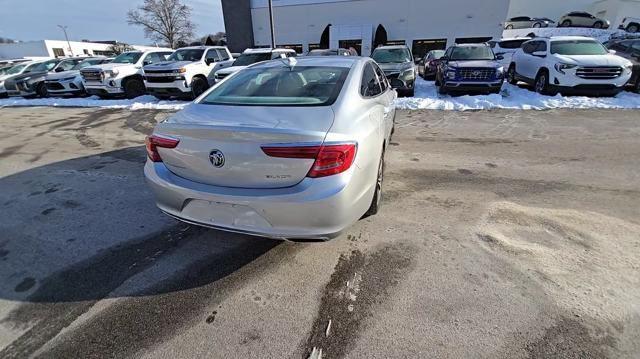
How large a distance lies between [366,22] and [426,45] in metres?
6.08

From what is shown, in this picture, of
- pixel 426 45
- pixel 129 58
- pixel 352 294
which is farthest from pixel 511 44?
pixel 352 294

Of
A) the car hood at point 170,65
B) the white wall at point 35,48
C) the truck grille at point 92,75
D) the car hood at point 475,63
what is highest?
the white wall at point 35,48

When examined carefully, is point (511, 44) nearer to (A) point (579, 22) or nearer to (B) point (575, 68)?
(B) point (575, 68)

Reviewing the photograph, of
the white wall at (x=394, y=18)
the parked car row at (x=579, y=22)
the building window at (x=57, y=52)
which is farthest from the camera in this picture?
the building window at (x=57, y=52)

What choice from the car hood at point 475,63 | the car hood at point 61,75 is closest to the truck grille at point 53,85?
the car hood at point 61,75

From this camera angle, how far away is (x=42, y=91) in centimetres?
1517

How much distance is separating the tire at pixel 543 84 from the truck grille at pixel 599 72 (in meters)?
0.98

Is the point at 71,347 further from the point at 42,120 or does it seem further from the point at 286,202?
the point at 42,120

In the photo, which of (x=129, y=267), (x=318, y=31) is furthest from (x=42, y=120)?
(x=318, y=31)

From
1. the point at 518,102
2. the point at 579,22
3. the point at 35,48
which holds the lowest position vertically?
the point at 518,102

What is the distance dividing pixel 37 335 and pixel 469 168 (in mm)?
5052

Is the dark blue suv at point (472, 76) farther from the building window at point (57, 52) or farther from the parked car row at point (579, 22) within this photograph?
the building window at point (57, 52)

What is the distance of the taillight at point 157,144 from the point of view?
2.47 m

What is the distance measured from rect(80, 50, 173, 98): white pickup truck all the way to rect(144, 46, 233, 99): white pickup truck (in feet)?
5.81
